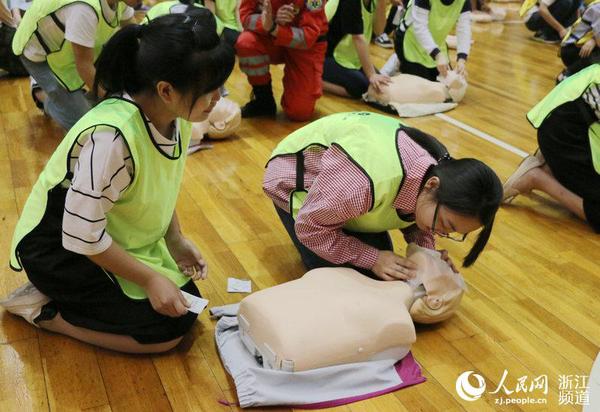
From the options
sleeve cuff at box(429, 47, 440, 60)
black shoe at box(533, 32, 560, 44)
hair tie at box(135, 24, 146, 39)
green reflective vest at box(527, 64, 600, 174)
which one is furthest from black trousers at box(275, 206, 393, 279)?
black shoe at box(533, 32, 560, 44)

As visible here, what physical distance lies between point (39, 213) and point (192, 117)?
406mm

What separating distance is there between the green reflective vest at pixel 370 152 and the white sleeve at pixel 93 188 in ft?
1.70

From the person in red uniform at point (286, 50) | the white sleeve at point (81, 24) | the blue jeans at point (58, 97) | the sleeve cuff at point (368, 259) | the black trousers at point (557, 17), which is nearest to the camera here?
the sleeve cuff at point (368, 259)

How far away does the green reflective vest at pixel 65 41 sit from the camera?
2.33 metres

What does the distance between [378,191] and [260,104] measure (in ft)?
5.63

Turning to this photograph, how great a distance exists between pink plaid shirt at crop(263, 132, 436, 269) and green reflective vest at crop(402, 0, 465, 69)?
6.51ft

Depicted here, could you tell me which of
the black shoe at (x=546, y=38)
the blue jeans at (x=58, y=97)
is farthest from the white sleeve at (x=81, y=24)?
the black shoe at (x=546, y=38)

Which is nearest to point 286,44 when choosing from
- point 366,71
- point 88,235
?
point 366,71

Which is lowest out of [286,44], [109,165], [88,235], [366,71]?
[366,71]

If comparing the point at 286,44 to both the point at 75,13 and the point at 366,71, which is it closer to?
the point at 366,71

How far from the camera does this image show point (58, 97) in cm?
255

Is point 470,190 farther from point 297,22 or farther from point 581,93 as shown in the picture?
point 297,22

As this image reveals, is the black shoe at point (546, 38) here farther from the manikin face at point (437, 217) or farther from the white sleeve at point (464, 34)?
the manikin face at point (437, 217)

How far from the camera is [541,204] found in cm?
233
